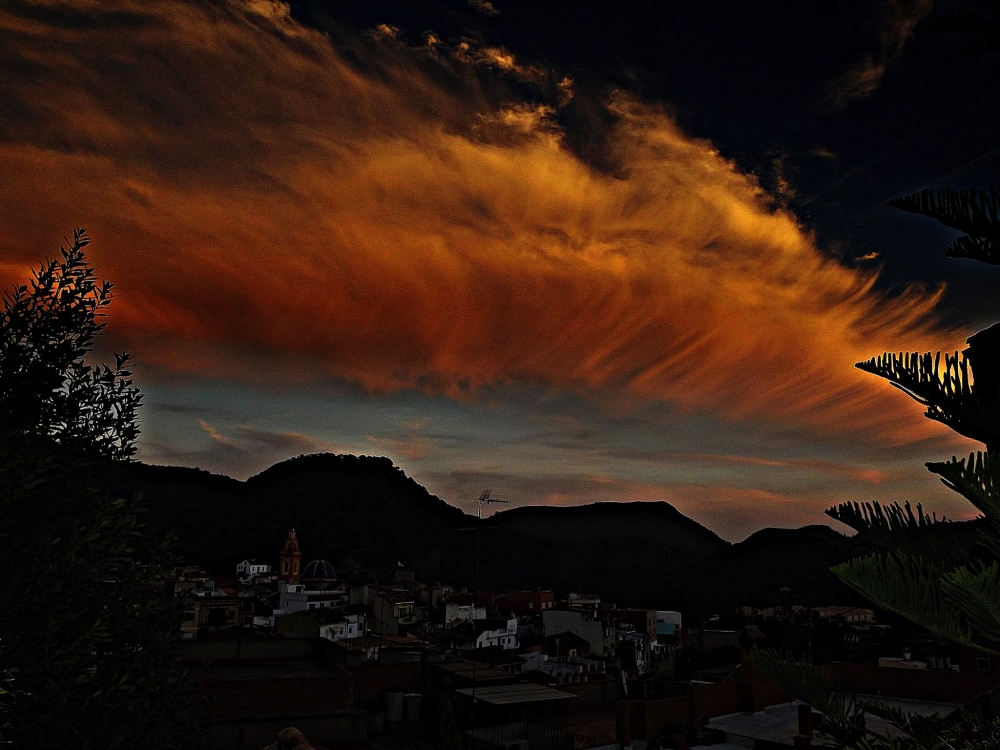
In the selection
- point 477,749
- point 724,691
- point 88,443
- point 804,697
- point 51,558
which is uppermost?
point 88,443

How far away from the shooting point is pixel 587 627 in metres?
42.4

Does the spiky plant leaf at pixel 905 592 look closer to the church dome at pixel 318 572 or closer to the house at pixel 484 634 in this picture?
the house at pixel 484 634

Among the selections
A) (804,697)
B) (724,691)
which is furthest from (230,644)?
(804,697)

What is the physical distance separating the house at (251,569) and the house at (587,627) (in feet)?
111

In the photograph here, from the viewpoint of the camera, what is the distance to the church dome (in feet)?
188

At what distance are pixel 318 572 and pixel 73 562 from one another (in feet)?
187

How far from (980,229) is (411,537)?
77645mm

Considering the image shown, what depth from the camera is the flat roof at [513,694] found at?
64.7 ft

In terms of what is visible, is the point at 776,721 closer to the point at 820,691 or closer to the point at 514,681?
the point at 514,681

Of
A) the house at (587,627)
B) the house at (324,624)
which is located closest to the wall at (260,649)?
the house at (324,624)

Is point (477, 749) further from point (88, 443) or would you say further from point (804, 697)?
point (804, 697)

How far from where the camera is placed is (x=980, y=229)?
2807mm

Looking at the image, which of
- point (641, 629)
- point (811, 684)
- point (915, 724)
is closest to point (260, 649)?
point (811, 684)

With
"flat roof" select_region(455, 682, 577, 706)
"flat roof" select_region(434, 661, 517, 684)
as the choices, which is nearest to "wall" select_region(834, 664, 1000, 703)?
"flat roof" select_region(455, 682, 577, 706)
